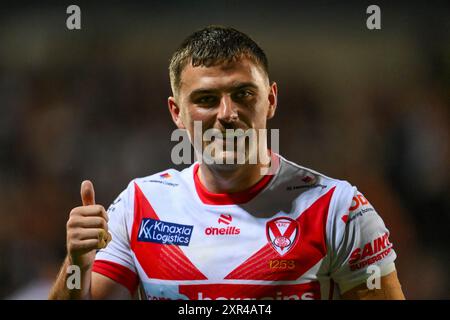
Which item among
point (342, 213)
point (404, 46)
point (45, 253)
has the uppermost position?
point (404, 46)

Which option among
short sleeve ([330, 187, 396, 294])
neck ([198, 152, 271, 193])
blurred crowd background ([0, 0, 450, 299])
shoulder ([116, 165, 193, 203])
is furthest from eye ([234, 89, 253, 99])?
blurred crowd background ([0, 0, 450, 299])

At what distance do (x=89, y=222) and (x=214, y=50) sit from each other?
891mm

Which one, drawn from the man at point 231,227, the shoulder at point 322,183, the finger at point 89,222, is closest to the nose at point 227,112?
the man at point 231,227

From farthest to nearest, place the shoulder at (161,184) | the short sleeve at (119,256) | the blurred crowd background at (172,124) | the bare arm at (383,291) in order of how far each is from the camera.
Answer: the blurred crowd background at (172,124), the shoulder at (161,184), the short sleeve at (119,256), the bare arm at (383,291)

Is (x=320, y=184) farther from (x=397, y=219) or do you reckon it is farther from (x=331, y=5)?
(x=331, y=5)

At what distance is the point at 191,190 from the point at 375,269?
894 mm

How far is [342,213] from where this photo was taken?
2414mm

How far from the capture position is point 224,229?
249cm

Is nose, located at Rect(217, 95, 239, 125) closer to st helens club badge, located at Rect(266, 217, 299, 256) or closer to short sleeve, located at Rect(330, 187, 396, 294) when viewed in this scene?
st helens club badge, located at Rect(266, 217, 299, 256)

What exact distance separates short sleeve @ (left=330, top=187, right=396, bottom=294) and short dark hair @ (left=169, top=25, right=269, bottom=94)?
76cm

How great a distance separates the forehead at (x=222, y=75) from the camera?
240 centimetres

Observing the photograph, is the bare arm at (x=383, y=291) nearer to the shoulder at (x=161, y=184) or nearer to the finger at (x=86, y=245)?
the shoulder at (x=161, y=184)

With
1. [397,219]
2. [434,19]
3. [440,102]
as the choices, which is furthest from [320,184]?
[434,19]

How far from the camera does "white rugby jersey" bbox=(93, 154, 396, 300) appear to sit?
2.38m
